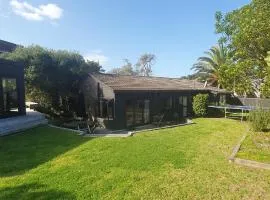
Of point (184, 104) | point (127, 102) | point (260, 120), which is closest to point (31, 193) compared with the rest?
point (127, 102)

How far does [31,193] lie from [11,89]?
42.0 ft

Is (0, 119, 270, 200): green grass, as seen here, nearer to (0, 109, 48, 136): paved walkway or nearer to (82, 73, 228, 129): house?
(0, 109, 48, 136): paved walkway

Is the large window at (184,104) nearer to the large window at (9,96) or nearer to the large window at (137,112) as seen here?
the large window at (137,112)

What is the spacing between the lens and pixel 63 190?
6.62 meters

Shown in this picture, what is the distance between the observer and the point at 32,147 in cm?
1112

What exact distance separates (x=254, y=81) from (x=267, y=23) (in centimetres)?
328

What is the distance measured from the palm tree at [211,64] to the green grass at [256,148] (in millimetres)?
21032

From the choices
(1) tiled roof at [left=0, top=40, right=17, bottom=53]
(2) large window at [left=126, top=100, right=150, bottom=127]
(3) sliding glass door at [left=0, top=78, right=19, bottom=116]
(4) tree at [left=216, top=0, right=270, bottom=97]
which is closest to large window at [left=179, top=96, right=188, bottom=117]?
(2) large window at [left=126, top=100, right=150, bottom=127]

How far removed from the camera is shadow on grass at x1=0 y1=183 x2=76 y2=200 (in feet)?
20.5

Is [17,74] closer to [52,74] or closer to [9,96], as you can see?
[9,96]

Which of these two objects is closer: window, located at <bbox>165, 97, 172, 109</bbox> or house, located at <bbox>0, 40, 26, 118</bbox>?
house, located at <bbox>0, 40, 26, 118</bbox>

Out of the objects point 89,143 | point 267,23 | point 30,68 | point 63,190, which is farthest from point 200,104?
point 63,190

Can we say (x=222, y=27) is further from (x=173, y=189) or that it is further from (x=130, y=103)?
(x=173, y=189)

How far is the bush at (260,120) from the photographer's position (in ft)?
46.4
